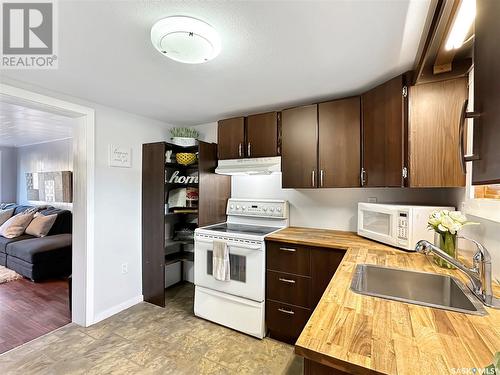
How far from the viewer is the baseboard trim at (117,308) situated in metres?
2.44

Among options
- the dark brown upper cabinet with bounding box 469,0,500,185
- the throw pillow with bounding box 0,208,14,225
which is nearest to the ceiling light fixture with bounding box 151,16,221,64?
the dark brown upper cabinet with bounding box 469,0,500,185

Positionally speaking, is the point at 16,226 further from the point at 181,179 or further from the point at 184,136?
the point at 184,136

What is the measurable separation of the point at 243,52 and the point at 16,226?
5.11 metres

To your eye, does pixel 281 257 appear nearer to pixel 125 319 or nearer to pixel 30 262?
pixel 125 319

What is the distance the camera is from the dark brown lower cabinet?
1.96 m

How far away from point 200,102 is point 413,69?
1.84m

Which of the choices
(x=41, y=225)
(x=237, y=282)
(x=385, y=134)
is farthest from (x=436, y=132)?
(x=41, y=225)

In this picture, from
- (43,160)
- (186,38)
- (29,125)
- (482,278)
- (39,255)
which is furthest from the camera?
(43,160)

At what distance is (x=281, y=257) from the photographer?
214 centimetres

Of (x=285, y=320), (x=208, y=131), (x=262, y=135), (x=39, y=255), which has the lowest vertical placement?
(x=285, y=320)

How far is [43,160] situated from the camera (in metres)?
5.24

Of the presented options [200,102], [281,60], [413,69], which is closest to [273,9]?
[281,60]

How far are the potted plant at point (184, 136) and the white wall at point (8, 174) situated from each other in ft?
17.8

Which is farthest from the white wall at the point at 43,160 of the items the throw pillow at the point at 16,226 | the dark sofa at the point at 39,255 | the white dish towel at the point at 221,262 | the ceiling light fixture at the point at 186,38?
the ceiling light fixture at the point at 186,38
